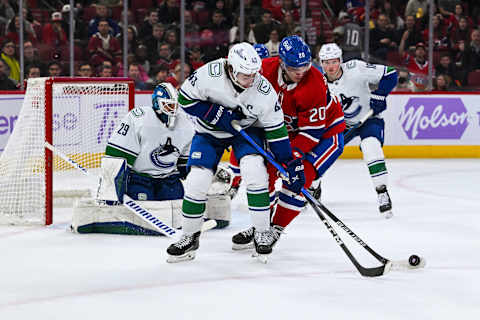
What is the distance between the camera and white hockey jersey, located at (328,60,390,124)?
523cm

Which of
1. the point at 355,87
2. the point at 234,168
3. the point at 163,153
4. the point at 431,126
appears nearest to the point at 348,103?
the point at 355,87

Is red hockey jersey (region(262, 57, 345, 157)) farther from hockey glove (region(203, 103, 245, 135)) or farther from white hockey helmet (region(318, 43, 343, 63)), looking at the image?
white hockey helmet (region(318, 43, 343, 63))

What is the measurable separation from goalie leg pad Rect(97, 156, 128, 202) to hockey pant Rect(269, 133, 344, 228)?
0.78 m

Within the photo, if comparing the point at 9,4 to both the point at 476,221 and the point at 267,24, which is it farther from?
the point at 476,221

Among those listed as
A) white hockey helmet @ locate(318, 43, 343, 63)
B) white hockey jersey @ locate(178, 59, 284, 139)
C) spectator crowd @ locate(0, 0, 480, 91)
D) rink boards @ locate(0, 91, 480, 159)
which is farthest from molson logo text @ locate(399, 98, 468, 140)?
white hockey jersey @ locate(178, 59, 284, 139)

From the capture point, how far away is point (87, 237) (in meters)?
4.23

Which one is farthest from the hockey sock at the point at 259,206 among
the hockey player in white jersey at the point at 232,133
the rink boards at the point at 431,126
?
the rink boards at the point at 431,126

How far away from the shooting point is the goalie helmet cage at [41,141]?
15.0 feet

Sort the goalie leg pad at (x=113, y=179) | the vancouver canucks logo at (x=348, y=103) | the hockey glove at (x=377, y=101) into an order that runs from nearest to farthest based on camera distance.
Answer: the goalie leg pad at (x=113, y=179)
the hockey glove at (x=377, y=101)
the vancouver canucks logo at (x=348, y=103)

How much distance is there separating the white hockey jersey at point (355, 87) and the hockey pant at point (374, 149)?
0.09 meters

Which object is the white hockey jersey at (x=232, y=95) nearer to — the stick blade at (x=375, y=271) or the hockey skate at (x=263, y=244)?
the hockey skate at (x=263, y=244)

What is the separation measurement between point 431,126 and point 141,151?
4.86 m

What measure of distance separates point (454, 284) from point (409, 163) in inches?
194

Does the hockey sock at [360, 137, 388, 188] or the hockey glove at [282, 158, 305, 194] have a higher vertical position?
the hockey glove at [282, 158, 305, 194]
